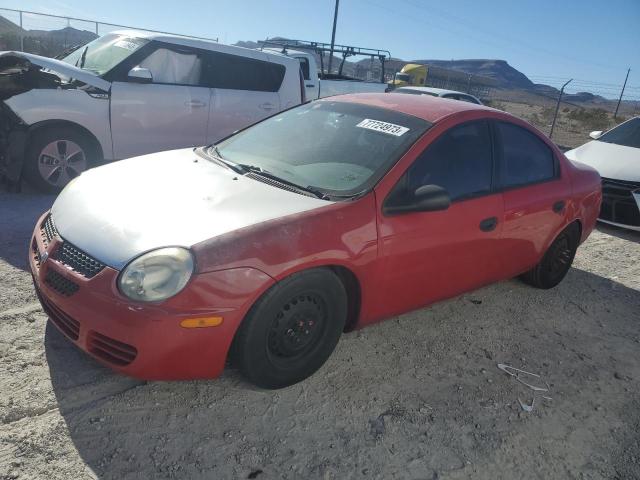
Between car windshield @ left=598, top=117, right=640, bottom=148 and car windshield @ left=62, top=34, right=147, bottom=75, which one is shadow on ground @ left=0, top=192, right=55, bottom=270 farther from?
car windshield @ left=598, top=117, right=640, bottom=148

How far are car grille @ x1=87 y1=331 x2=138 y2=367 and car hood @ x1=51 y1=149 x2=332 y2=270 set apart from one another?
34 centimetres

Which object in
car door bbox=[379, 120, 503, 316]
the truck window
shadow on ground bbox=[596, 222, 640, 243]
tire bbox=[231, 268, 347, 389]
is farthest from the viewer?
the truck window

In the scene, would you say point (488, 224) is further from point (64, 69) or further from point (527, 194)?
point (64, 69)

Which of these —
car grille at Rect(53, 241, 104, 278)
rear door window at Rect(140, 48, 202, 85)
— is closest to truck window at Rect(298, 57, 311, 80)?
rear door window at Rect(140, 48, 202, 85)

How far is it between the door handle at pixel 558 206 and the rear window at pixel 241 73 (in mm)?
4330

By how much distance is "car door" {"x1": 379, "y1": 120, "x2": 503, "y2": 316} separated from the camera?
3.07 m

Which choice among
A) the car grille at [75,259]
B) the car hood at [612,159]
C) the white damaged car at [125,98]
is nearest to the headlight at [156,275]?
the car grille at [75,259]

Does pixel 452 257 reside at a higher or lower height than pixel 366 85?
lower

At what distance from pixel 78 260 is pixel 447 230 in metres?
2.09

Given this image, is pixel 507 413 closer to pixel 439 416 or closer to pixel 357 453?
pixel 439 416

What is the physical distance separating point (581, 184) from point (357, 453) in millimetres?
3210

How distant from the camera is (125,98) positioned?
6031 mm

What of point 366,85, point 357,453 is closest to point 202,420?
point 357,453

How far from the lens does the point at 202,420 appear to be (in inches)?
101
